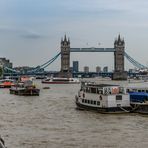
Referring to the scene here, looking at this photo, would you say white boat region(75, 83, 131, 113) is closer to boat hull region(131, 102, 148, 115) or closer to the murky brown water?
boat hull region(131, 102, 148, 115)

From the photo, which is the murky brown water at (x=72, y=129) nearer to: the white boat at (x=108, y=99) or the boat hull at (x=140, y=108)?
the white boat at (x=108, y=99)

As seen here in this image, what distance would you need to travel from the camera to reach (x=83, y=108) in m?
55.5

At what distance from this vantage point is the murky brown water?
33312 mm

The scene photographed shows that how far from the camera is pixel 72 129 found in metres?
40.0

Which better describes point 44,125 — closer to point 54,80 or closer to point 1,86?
point 1,86

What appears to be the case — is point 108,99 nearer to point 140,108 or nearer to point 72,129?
point 140,108

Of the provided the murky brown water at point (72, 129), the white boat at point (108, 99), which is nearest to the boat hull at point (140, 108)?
the white boat at point (108, 99)

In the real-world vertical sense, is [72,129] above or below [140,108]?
below

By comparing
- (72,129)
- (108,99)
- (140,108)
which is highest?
(108,99)

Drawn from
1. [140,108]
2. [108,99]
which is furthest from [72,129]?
[140,108]

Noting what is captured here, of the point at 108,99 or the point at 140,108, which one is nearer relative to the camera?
the point at 108,99

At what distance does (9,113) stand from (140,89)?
54.0 ft

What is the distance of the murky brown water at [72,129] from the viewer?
109 feet

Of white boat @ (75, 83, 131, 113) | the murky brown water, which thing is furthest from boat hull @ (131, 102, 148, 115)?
the murky brown water
